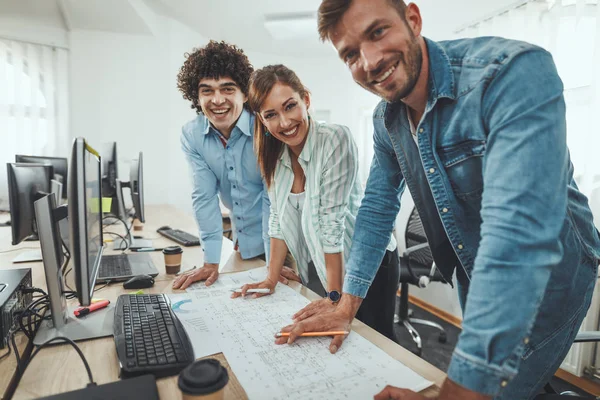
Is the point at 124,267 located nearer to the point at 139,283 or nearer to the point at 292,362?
the point at 139,283

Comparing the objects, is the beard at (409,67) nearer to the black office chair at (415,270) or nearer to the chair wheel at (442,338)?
the black office chair at (415,270)

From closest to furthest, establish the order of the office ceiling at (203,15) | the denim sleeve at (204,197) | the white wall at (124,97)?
the denim sleeve at (204,197), the office ceiling at (203,15), the white wall at (124,97)

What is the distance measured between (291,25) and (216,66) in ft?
6.90

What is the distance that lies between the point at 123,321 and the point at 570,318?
1.02 metres

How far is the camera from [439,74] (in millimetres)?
752

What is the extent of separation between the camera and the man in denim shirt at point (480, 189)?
21.0 inches

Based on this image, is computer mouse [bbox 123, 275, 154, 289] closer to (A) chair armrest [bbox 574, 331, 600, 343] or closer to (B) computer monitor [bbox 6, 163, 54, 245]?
(B) computer monitor [bbox 6, 163, 54, 245]

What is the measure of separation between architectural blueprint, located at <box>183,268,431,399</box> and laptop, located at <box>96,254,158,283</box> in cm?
46

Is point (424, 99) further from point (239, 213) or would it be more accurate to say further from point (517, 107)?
point (239, 213)

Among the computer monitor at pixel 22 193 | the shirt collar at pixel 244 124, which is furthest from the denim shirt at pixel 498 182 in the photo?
the computer monitor at pixel 22 193

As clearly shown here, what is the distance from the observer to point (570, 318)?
0.79m

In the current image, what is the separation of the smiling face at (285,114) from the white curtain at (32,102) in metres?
3.38

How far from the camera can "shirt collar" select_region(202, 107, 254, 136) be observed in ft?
5.44

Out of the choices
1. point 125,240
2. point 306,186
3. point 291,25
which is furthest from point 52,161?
point 291,25
